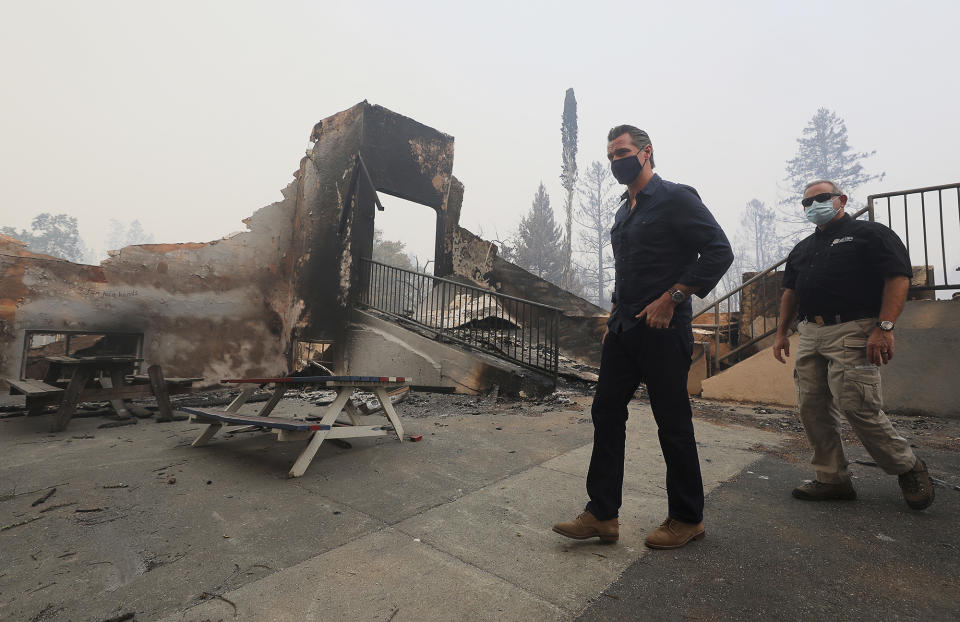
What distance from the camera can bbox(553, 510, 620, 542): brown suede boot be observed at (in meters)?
1.82

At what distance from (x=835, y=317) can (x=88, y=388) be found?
6.40 meters

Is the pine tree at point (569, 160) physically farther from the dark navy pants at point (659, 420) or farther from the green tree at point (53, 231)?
the green tree at point (53, 231)

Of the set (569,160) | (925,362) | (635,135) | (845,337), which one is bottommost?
(925,362)

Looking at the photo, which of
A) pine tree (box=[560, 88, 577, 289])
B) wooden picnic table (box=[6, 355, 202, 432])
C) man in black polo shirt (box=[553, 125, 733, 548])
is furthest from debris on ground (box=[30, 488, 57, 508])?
pine tree (box=[560, 88, 577, 289])

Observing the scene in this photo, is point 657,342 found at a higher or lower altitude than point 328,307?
lower

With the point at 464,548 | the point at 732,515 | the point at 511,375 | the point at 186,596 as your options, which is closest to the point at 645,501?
the point at 732,515

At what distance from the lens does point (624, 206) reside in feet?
7.30

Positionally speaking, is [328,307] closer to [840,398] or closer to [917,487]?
[840,398]

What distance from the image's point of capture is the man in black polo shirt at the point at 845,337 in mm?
2164

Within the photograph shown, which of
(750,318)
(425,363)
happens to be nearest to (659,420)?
(425,363)

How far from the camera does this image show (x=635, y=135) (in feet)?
6.90

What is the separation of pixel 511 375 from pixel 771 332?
3697 millimetres

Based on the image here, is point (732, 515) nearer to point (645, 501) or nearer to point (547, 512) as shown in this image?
point (645, 501)

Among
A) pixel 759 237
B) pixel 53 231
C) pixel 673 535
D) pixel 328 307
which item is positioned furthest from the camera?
pixel 53 231
